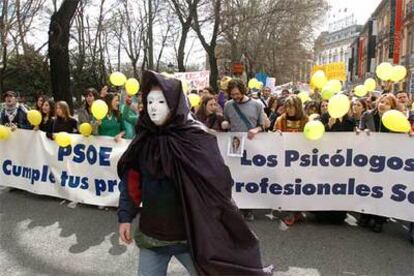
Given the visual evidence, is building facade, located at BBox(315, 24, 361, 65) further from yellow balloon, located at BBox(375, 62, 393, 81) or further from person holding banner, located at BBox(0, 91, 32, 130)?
person holding banner, located at BBox(0, 91, 32, 130)

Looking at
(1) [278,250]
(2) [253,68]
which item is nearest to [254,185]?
(1) [278,250]

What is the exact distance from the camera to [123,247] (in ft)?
15.8

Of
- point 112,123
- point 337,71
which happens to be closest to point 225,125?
point 112,123

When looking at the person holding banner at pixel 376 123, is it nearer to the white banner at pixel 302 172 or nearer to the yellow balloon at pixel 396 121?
the white banner at pixel 302 172

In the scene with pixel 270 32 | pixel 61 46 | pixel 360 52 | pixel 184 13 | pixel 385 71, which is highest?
pixel 360 52

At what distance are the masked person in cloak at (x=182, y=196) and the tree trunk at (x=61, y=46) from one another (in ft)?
25.5

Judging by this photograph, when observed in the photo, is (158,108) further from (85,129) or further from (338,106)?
(85,129)

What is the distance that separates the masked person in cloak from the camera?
245 cm

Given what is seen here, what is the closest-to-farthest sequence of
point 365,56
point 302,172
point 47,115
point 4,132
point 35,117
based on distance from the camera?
point 302,172
point 35,117
point 4,132
point 47,115
point 365,56

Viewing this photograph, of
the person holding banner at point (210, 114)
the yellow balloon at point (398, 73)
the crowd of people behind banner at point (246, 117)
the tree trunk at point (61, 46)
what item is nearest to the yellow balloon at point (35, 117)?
the crowd of people behind banner at point (246, 117)

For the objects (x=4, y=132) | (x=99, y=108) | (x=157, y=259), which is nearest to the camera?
(x=157, y=259)

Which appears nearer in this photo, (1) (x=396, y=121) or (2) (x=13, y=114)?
(1) (x=396, y=121)

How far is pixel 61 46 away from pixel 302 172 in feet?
20.5

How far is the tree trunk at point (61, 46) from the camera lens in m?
9.66
